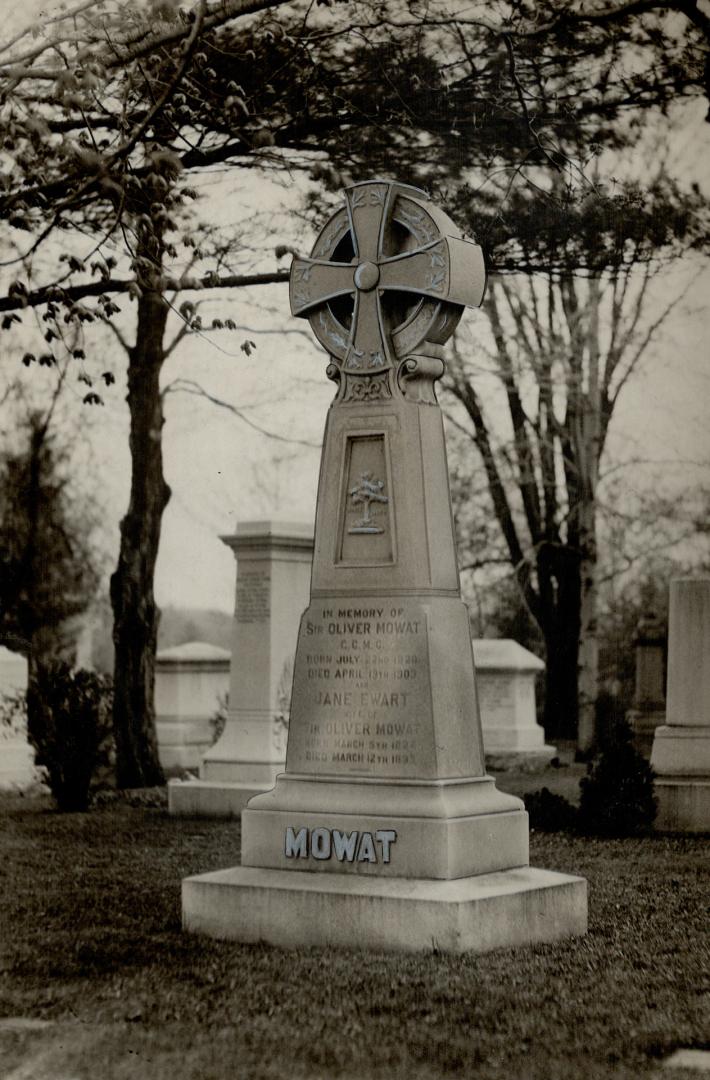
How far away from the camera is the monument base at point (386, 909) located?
252 inches

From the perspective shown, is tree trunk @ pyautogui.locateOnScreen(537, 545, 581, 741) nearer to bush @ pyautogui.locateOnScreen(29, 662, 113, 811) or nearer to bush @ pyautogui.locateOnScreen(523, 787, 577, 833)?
bush @ pyautogui.locateOnScreen(29, 662, 113, 811)

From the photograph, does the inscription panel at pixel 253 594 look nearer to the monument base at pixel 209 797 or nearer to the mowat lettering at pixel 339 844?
the monument base at pixel 209 797

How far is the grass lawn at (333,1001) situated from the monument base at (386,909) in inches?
4.5

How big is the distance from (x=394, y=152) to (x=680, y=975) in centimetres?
1028

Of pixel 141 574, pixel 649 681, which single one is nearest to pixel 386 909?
pixel 141 574

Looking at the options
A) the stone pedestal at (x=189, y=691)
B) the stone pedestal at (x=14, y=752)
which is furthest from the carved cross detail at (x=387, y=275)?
the stone pedestal at (x=189, y=691)

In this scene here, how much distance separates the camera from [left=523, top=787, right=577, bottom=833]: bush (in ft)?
38.0

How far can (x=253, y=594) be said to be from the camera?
42.9 feet

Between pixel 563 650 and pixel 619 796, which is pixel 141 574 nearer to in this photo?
pixel 619 796

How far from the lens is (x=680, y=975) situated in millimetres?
6320

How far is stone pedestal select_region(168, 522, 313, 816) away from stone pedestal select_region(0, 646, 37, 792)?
9.13 ft

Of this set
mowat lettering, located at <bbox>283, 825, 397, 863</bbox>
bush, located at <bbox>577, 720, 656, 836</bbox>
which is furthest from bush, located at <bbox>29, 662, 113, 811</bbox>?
mowat lettering, located at <bbox>283, 825, 397, 863</bbox>

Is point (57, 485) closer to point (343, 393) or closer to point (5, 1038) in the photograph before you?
point (343, 393)

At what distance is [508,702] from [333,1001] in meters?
14.8
